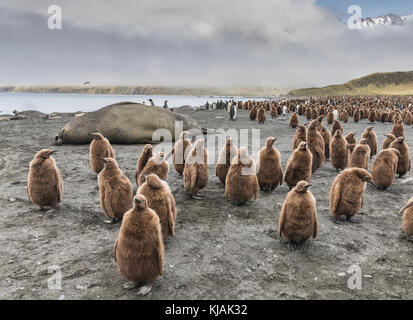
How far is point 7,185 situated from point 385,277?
21.6 ft

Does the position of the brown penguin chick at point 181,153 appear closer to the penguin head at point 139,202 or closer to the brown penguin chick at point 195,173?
the brown penguin chick at point 195,173

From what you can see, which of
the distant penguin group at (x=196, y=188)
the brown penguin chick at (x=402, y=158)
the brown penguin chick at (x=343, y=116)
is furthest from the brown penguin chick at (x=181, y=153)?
the brown penguin chick at (x=343, y=116)

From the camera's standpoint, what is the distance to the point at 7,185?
6.11m

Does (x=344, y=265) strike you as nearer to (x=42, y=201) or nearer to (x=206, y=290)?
(x=206, y=290)

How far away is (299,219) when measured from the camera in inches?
152

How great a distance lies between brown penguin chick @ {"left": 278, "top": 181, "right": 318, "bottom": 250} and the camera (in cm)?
385

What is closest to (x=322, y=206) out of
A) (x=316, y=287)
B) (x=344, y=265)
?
(x=344, y=265)

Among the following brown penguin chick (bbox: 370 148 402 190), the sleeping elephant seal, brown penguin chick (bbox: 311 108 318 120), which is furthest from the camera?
brown penguin chick (bbox: 311 108 318 120)

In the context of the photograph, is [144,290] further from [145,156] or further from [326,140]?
[326,140]

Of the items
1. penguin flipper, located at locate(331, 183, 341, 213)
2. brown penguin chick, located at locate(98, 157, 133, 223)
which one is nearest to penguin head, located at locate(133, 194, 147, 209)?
brown penguin chick, located at locate(98, 157, 133, 223)

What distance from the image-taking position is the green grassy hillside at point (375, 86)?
372 ft

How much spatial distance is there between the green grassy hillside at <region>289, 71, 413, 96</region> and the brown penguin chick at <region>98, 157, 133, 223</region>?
12623cm

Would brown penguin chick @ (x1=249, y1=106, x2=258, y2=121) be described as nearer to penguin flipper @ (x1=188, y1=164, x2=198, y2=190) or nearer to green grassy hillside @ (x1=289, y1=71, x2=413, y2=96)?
penguin flipper @ (x1=188, y1=164, x2=198, y2=190)

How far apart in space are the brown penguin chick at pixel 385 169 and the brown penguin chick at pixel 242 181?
276 cm
